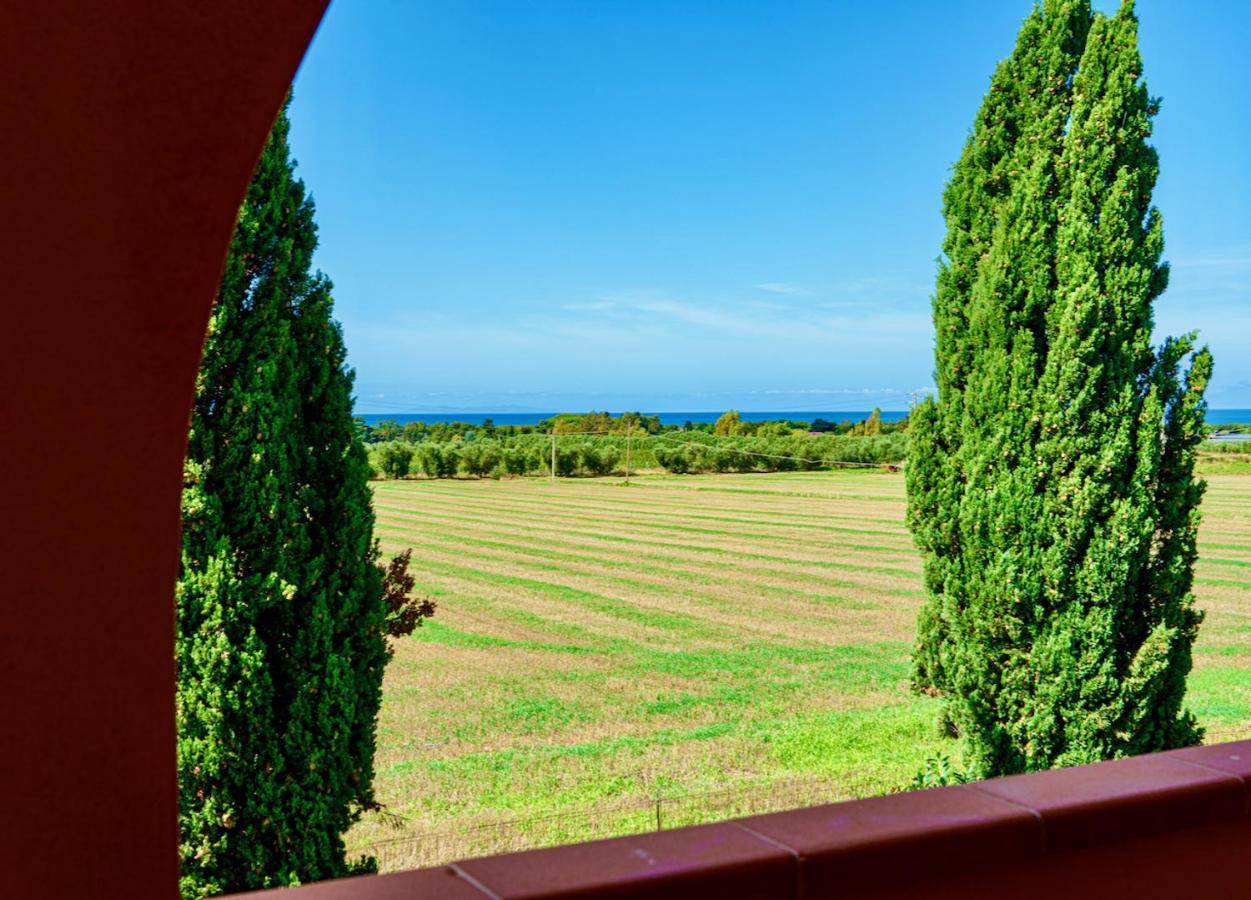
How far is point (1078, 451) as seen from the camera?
16.7 feet

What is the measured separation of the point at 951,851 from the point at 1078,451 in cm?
425

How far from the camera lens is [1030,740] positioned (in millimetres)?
5156

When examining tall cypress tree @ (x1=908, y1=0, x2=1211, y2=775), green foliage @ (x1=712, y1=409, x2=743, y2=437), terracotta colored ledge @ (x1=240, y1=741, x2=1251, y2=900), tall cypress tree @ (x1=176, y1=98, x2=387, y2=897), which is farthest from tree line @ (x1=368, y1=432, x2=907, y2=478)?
terracotta colored ledge @ (x1=240, y1=741, x2=1251, y2=900)

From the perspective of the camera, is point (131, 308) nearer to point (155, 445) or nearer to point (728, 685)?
point (155, 445)

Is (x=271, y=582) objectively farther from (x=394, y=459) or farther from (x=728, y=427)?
(x=728, y=427)

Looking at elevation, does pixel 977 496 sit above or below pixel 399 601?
above

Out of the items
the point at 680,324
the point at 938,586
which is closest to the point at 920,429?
the point at 938,586

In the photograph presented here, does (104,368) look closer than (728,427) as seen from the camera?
Yes

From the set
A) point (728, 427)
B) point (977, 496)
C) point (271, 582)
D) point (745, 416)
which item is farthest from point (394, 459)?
point (745, 416)

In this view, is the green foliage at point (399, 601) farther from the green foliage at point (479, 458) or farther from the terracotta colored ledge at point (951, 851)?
the green foliage at point (479, 458)

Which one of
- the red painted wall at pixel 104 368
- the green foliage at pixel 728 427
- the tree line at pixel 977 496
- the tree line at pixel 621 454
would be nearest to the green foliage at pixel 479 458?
the tree line at pixel 621 454

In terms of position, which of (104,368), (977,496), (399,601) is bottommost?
(399,601)

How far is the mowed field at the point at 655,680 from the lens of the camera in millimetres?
6449

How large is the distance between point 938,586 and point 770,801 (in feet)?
5.68
